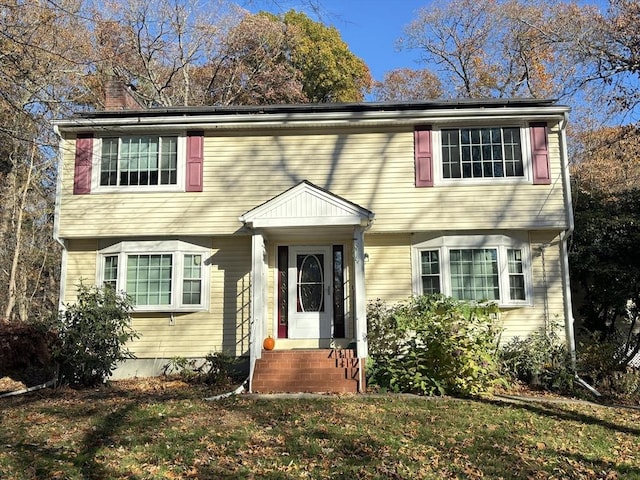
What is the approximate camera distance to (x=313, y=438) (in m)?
5.96

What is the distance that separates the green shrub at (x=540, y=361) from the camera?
9664mm

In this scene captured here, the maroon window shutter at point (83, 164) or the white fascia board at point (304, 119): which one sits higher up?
the white fascia board at point (304, 119)

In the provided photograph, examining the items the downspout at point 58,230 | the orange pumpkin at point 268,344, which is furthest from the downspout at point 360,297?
the downspout at point 58,230

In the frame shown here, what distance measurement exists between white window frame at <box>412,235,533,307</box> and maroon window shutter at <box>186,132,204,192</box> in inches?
197

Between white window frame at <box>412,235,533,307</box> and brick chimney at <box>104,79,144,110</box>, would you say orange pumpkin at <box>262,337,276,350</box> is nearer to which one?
white window frame at <box>412,235,533,307</box>

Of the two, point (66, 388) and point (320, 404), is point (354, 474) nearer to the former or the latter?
point (320, 404)

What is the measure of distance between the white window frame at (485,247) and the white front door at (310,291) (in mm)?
1878

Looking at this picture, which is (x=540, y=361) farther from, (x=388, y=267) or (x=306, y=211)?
(x=306, y=211)

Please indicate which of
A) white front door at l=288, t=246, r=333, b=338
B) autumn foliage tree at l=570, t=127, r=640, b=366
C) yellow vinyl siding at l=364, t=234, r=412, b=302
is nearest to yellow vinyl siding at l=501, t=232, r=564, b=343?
autumn foliage tree at l=570, t=127, r=640, b=366

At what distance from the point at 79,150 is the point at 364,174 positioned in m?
6.23

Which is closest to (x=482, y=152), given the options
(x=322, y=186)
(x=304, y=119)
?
(x=322, y=186)

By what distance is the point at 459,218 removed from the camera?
10688mm

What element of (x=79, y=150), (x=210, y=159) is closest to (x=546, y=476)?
(x=210, y=159)

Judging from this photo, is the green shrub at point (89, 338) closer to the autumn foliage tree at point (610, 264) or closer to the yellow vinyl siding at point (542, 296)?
the yellow vinyl siding at point (542, 296)
